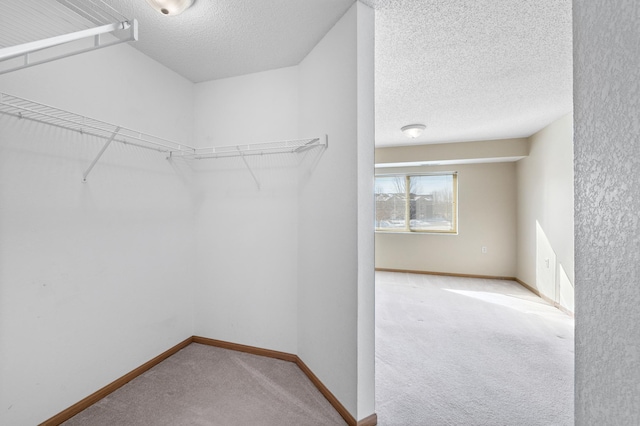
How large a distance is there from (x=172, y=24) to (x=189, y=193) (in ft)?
4.34

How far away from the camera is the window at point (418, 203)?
17.6 ft

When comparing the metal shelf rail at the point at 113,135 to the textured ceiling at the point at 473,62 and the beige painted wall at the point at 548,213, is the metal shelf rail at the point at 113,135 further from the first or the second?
the beige painted wall at the point at 548,213

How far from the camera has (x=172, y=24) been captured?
1786mm

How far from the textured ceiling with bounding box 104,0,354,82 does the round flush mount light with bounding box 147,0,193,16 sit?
9 centimetres

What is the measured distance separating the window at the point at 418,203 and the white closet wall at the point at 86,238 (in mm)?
4146

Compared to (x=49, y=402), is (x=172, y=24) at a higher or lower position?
Result: higher

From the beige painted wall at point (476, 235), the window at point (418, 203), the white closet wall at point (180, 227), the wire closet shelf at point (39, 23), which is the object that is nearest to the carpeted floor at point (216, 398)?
the white closet wall at point (180, 227)

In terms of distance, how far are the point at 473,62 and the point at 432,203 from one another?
3509 mm

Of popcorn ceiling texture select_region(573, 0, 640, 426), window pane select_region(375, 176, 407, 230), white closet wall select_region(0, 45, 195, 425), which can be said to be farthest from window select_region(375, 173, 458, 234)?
popcorn ceiling texture select_region(573, 0, 640, 426)

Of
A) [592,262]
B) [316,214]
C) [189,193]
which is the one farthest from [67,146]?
[592,262]

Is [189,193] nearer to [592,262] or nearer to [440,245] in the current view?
[592,262]

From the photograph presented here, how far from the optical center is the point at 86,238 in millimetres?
1758

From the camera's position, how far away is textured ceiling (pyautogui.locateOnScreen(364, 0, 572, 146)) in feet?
5.54

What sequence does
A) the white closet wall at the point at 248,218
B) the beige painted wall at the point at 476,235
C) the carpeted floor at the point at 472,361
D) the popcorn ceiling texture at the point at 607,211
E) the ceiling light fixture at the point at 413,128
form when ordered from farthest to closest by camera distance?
the beige painted wall at the point at 476,235 < the ceiling light fixture at the point at 413,128 < the white closet wall at the point at 248,218 < the carpeted floor at the point at 472,361 < the popcorn ceiling texture at the point at 607,211
